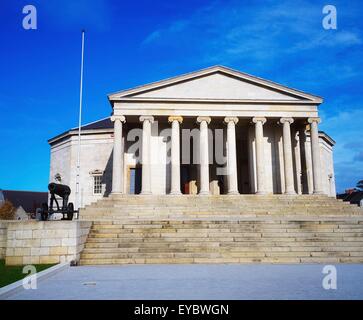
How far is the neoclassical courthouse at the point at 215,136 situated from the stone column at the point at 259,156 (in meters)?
0.09

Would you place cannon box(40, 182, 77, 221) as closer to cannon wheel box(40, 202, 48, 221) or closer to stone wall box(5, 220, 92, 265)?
cannon wheel box(40, 202, 48, 221)

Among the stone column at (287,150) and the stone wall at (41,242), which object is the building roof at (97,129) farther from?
the stone wall at (41,242)

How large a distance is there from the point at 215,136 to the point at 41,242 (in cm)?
2273

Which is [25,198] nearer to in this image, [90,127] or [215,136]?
[90,127]

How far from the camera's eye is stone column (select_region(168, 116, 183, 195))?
29.4m

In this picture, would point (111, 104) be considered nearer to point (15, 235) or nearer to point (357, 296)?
point (15, 235)

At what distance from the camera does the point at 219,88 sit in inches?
1267

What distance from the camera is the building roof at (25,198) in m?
81.2

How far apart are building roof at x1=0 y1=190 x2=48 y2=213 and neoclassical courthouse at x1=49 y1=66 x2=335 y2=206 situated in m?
57.2

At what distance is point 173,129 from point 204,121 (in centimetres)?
303

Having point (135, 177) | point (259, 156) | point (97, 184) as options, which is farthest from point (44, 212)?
point (97, 184)

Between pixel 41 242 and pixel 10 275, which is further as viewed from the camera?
pixel 41 242

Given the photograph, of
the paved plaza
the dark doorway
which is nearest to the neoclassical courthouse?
the dark doorway
